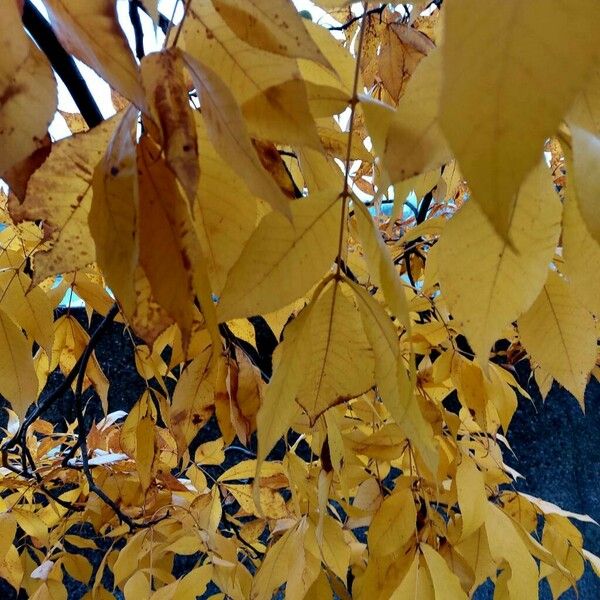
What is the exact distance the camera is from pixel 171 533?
0.63m

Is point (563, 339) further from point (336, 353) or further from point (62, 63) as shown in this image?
point (62, 63)

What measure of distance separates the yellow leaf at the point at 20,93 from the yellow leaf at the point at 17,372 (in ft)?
0.59

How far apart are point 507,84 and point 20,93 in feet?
0.41

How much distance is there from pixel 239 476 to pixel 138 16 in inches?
18.2

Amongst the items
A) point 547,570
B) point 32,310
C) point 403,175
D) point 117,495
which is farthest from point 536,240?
point 117,495

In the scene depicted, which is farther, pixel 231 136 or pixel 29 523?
pixel 29 523

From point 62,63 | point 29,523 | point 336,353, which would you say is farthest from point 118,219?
point 29,523

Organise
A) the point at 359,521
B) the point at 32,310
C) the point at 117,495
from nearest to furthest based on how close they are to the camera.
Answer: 1. the point at 32,310
2. the point at 359,521
3. the point at 117,495

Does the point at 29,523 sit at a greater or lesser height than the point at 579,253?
lesser

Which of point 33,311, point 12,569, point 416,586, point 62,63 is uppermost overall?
point 62,63

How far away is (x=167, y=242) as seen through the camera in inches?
6.5

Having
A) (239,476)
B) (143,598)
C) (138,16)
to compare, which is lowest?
(143,598)

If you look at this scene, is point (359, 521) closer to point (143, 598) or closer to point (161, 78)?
point (143, 598)

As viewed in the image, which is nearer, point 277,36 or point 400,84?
point 277,36
